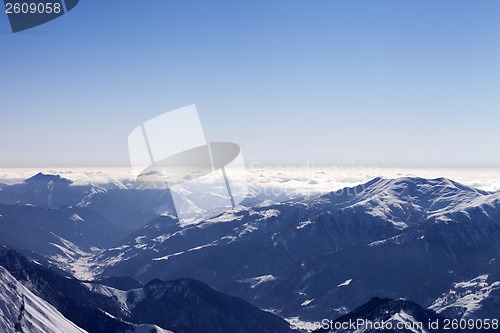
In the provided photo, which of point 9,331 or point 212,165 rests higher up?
point 212,165

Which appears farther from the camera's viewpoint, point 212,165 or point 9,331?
point 9,331

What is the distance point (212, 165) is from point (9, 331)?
294 ft

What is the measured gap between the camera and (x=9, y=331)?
194 meters

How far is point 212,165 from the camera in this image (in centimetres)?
17600
